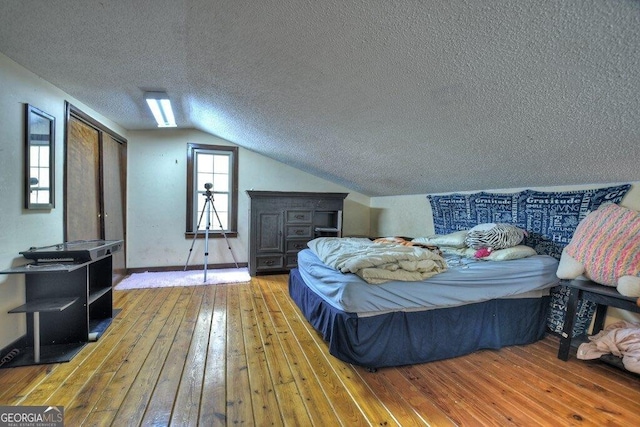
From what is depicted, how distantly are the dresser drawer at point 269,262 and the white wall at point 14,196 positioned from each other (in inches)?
96.6

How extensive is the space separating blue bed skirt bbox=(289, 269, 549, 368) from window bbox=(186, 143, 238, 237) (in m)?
2.76

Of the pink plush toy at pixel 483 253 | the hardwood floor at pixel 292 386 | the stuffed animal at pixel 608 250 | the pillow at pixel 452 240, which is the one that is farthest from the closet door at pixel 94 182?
the stuffed animal at pixel 608 250

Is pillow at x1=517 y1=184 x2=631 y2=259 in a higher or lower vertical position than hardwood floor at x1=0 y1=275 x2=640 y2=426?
higher

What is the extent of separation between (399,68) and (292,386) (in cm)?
206

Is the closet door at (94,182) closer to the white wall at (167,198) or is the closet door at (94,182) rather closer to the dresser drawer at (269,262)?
the white wall at (167,198)

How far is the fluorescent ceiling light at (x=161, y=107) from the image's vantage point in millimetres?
2855

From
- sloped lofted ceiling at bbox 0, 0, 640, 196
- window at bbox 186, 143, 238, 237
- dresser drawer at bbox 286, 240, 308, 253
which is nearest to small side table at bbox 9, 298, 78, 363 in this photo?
sloped lofted ceiling at bbox 0, 0, 640, 196

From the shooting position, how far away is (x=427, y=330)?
2051 mm

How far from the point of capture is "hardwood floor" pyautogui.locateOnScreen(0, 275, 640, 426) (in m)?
1.50

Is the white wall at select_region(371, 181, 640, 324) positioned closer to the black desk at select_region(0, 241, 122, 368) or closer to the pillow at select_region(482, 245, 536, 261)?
the pillow at select_region(482, 245, 536, 261)

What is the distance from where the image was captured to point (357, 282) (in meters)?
1.92

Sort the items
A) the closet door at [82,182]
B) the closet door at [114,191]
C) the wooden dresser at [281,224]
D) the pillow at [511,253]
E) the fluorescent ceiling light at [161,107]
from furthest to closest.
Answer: the wooden dresser at [281,224] < the closet door at [114,191] < the fluorescent ceiling light at [161,107] < the closet door at [82,182] < the pillow at [511,253]

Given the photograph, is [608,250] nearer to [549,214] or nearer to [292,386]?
[549,214]

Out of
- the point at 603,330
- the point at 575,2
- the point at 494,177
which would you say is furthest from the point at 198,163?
the point at 603,330
